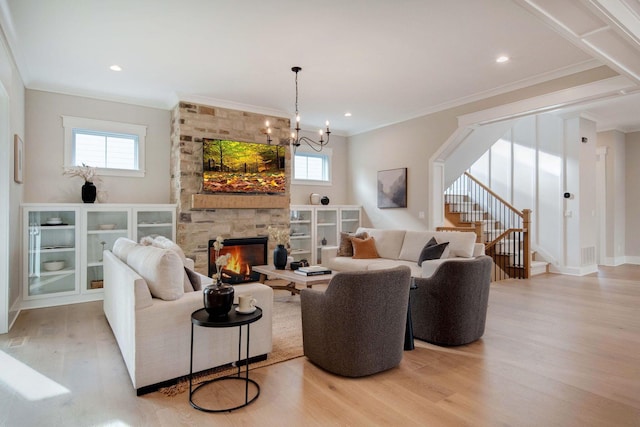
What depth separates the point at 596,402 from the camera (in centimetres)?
226

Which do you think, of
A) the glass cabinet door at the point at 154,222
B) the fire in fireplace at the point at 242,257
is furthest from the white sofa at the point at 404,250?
the glass cabinet door at the point at 154,222

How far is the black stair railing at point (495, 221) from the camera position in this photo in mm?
6650

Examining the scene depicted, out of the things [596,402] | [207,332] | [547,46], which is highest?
[547,46]

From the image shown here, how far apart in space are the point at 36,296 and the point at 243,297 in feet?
12.3

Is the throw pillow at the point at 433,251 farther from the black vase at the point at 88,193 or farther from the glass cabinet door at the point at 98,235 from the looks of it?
the black vase at the point at 88,193

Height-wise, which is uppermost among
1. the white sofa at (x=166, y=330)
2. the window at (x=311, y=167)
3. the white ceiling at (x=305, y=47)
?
the white ceiling at (x=305, y=47)

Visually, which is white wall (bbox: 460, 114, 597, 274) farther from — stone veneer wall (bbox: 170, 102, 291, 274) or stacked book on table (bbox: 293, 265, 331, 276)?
stone veneer wall (bbox: 170, 102, 291, 274)

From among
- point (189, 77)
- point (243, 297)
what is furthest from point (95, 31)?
point (243, 297)

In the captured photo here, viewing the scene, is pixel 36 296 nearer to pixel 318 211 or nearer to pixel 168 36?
pixel 168 36

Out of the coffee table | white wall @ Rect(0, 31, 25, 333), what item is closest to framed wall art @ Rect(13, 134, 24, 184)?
white wall @ Rect(0, 31, 25, 333)

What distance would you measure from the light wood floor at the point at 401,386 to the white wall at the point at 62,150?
2.17 m

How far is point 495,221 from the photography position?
8.10m

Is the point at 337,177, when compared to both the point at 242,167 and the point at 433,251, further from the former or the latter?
the point at 433,251

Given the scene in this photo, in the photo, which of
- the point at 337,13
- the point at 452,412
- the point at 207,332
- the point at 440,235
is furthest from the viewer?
the point at 440,235
